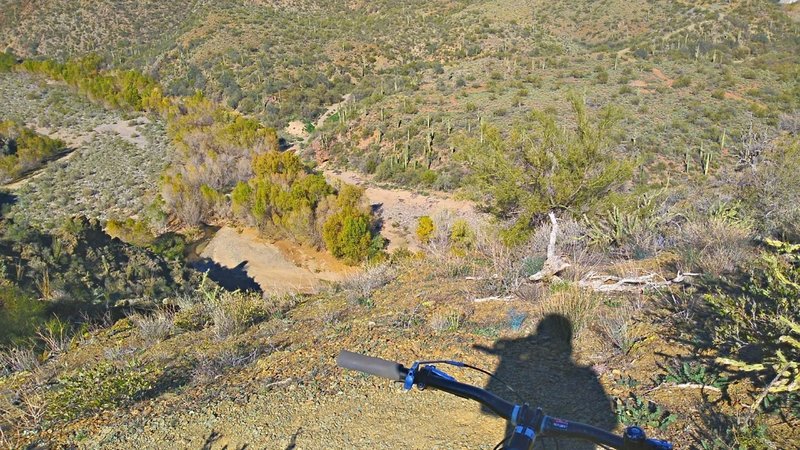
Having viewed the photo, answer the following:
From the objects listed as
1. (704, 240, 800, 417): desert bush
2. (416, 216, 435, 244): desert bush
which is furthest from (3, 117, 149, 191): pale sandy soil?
(704, 240, 800, 417): desert bush

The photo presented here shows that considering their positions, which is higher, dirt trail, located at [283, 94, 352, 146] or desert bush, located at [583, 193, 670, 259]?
desert bush, located at [583, 193, 670, 259]

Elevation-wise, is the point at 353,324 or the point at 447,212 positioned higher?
the point at 353,324

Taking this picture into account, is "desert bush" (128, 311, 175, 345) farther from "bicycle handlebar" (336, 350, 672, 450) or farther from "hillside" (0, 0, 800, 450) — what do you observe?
"bicycle handlebar" (336, 350, 672, 450)

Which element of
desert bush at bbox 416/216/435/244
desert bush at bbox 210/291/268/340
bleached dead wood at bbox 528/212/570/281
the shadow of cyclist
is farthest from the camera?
desert bush at bbox 416/216/435/244

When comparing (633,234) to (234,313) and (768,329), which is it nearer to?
(768,329)

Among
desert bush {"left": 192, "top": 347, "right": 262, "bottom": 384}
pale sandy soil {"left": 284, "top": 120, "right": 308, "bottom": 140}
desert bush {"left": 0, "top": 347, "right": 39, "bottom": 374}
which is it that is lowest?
pale sandy soil {"left": 284, "top": 120, "right": 308, "bottom": 140}

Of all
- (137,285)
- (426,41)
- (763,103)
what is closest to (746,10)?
(763,103)

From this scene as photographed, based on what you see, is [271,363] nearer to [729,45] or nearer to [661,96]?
[661,96]
